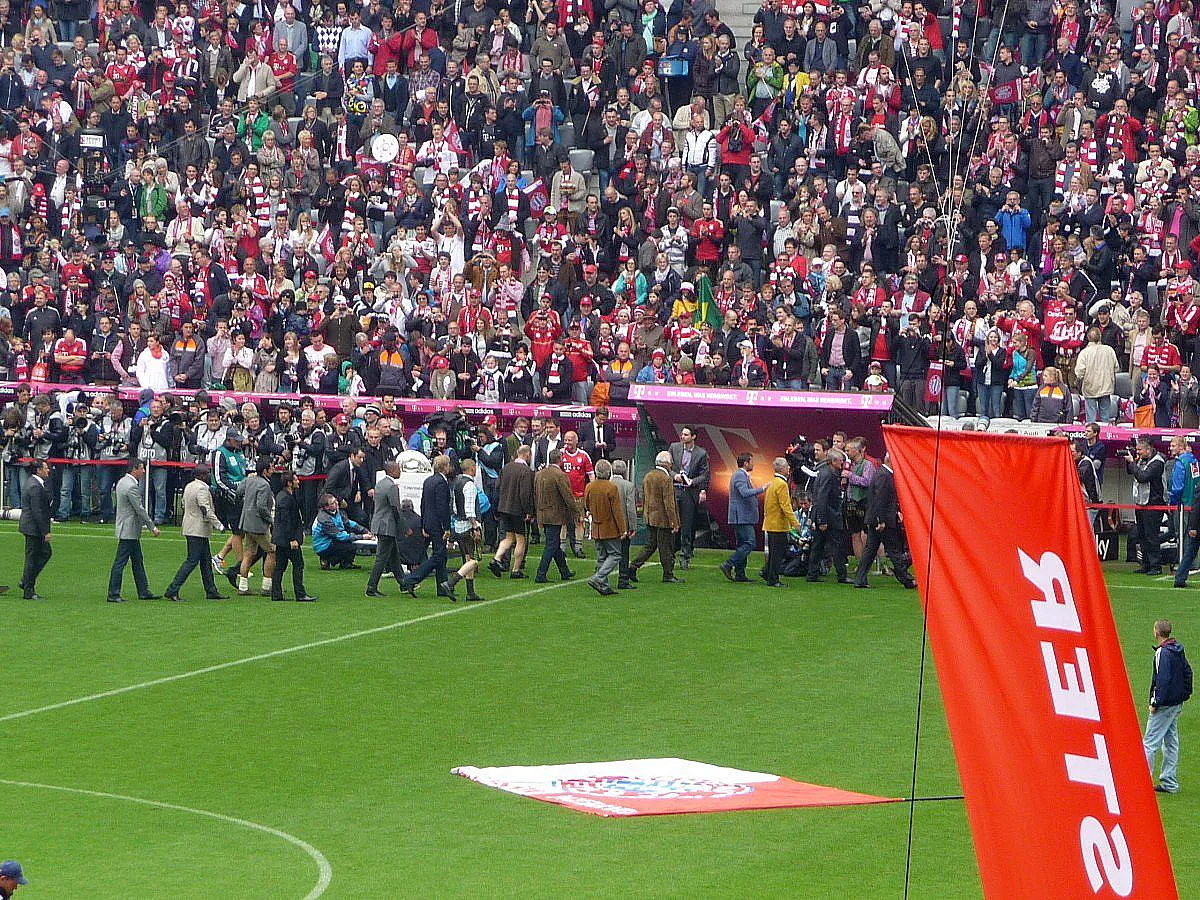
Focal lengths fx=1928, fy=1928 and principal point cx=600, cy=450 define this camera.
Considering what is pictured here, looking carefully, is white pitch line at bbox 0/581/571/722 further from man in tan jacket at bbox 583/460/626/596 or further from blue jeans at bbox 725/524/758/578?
blue jeans at bbox 725/524/758/578

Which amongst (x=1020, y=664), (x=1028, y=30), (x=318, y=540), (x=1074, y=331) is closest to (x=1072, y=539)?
(x=1020, y=664)

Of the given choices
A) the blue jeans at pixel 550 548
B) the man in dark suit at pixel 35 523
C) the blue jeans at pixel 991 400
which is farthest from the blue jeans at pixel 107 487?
the blue jeans at pixel 991 400

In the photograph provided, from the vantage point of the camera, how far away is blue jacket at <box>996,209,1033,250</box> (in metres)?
29.7

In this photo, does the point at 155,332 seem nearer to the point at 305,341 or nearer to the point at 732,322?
the point at 305,341

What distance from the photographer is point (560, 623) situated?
68.9 ft

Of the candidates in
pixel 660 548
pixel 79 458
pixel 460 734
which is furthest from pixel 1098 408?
pixel 79 458

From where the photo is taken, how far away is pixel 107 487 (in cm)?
2947

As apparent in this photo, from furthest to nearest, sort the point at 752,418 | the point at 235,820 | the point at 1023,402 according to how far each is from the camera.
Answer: the point at 1023,402 → the point at 752,418 → the point at 235,820

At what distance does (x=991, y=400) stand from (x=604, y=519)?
7616mm

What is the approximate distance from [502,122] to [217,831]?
23645 millimetres

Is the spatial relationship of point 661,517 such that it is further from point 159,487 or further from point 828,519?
point 159,487

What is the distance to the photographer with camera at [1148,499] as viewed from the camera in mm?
25031

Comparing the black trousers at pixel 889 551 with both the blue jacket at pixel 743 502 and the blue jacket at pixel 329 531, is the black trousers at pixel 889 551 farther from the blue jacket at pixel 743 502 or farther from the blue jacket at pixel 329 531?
the blue jacket at pixel 329 531

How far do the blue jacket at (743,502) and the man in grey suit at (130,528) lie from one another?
710 cm
